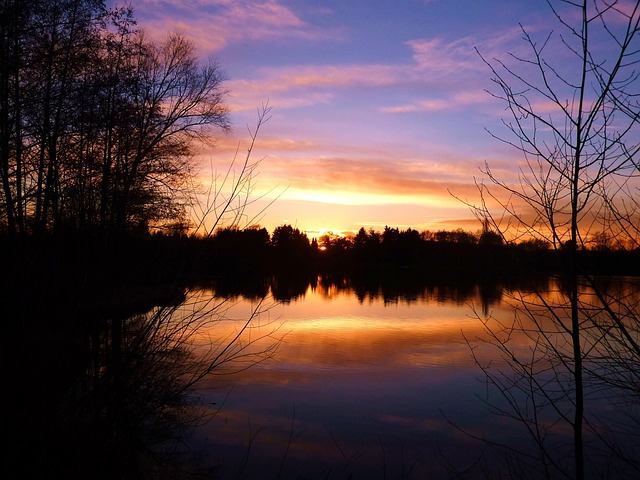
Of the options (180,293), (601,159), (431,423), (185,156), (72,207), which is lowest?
(431,423)

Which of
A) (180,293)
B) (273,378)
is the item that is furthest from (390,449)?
(180,293)

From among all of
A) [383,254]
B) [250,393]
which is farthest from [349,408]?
[383,254]

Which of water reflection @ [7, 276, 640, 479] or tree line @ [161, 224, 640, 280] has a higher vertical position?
tree line @ [161, 224, 640, 280]

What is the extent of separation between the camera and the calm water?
8.66 m

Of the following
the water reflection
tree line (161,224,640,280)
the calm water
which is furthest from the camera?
the calm water

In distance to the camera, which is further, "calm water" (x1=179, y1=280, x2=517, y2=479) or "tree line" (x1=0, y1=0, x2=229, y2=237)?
"calm water" (x1=179, y1=280, x2=517, y2=479)

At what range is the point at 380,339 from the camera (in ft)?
67.2

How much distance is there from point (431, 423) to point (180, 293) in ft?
28.8

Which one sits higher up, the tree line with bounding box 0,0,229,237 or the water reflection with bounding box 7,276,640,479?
the tree line with bounding box 0,0,229,237

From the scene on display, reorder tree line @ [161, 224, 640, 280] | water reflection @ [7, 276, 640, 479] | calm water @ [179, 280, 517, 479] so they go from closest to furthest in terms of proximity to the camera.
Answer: water reflection @ [7, 276, 640, 479]
tree line @ [161, 224, 640, 280]
calm water @ [179, 280, 517, 479]

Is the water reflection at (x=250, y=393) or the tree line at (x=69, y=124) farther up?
the tree line at (x=69, y=124)

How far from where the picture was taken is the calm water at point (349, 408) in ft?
28.4

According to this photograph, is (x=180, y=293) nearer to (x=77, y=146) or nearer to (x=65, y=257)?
(x=65, y=257)

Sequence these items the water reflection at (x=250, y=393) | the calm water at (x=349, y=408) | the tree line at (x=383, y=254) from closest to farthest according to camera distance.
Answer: the water reflection at (x=250, y=393) < the tree line at (x=383, y=254) < the calm water at (x=349, y=408)
